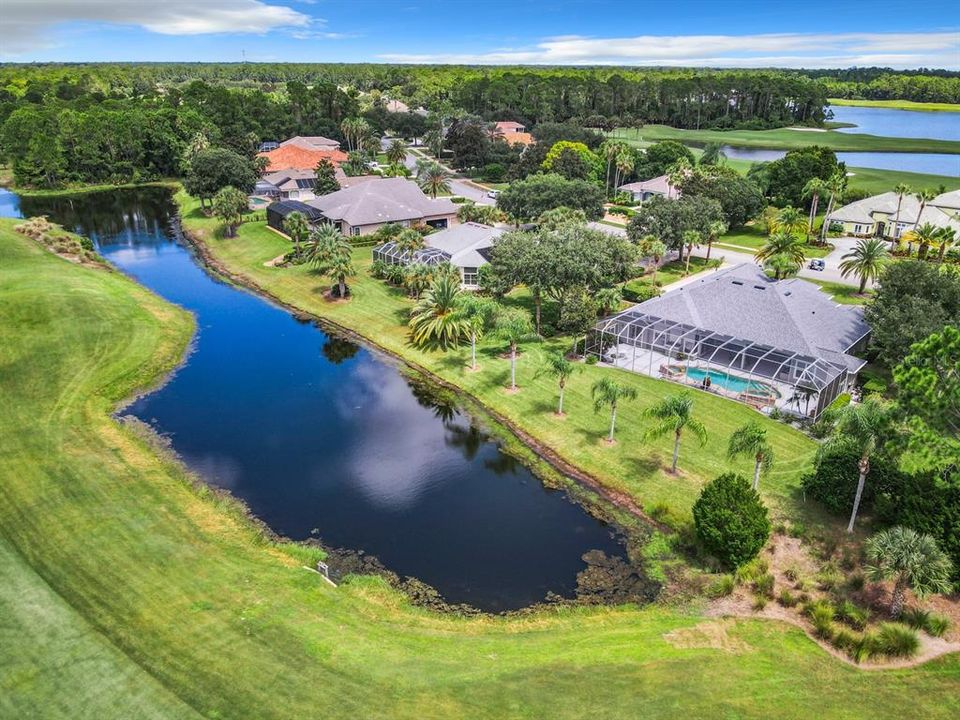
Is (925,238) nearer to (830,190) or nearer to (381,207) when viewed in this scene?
(830,190)

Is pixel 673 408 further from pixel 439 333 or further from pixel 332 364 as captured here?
pixel 332 364

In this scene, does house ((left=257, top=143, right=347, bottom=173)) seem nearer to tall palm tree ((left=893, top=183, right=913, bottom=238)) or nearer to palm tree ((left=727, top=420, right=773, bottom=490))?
tall palm tree ((left=893, top=183, right=913, bottom=238))

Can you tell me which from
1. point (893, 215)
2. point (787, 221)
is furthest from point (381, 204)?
point (893, 215)

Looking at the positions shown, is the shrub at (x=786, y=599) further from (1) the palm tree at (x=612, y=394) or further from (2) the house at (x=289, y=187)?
(2) the house at (x=289, y=187)

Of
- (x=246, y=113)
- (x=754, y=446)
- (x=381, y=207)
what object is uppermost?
(x=246, y=113)

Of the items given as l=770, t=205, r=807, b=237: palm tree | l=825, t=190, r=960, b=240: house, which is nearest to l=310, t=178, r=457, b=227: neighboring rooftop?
l=770, t=205, r=807, b=237: palm tree

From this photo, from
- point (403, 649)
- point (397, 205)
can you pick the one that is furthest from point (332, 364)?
point (397, 205)
